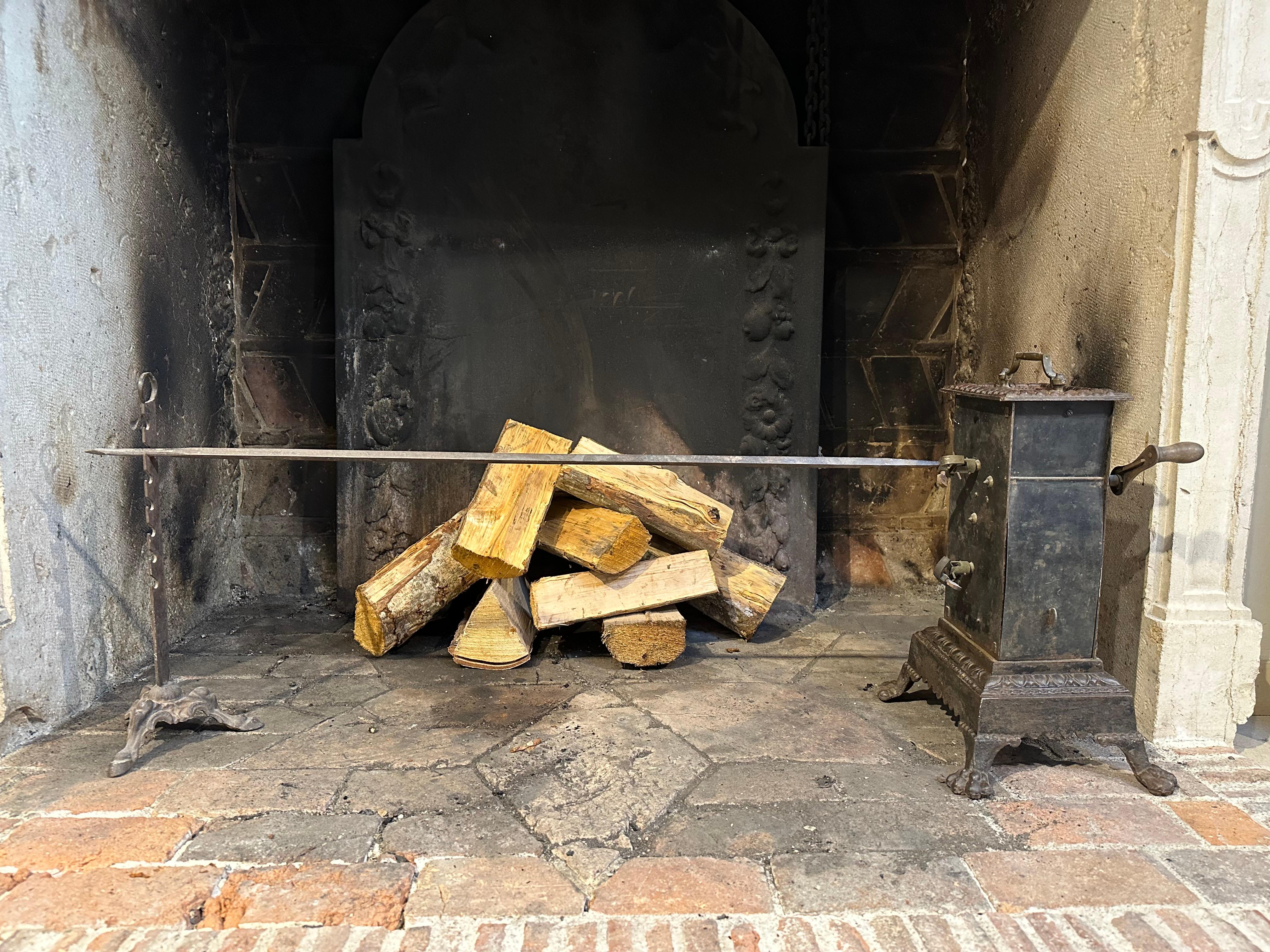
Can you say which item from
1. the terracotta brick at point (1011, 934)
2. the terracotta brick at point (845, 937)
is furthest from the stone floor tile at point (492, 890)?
the terracotta brick at point (1011, 934)

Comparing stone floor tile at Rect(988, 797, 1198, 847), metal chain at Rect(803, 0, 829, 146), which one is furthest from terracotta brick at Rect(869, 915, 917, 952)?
metal chain at Rect(803, 0, 829, 146)

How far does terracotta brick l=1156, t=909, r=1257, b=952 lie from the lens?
1904mm

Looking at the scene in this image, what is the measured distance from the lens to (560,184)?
161 inches

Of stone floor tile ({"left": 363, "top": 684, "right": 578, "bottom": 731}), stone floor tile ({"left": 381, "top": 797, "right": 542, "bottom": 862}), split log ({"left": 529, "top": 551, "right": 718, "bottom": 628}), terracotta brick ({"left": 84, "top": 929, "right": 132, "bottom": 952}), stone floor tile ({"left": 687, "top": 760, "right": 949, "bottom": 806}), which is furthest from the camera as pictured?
split log ({"left": 529, "top": 551, "right": 718, "bottom": 628})

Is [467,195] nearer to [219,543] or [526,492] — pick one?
[526,492]

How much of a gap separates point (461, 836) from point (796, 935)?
33.1 inches

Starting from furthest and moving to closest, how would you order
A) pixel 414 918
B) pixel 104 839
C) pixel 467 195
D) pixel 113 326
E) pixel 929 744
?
pixel 467 195, pixel 113 326, pixel 929 744, pixel 104 839, pixel 414 918

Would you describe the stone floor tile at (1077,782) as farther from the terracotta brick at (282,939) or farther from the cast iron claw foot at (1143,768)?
the terracotta brick at (282,939)

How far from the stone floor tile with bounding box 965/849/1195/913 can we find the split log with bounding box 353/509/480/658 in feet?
6.76

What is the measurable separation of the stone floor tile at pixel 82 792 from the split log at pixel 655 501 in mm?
1623

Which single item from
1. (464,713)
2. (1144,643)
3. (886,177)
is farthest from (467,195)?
(1144,643)

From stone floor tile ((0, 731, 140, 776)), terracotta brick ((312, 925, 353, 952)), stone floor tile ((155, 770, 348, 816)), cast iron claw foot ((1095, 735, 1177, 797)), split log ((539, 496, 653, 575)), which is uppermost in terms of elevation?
split log ((539, 496, 653, 575))

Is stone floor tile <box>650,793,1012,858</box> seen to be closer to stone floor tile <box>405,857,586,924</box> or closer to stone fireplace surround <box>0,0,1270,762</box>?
stone floor tile <box>405,857,586,924</box>

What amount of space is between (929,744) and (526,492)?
1.62 meters
